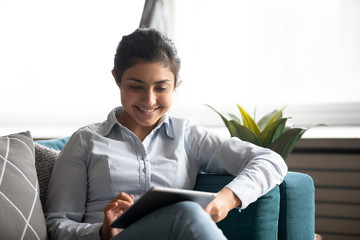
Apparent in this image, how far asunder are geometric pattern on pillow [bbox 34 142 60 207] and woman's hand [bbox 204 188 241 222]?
0.53 meters

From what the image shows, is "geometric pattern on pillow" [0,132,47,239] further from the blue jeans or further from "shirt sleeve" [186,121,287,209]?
"shirt sleeve" [186,121,287,209]

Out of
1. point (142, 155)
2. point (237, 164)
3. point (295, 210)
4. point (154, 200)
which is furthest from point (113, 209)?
point (295, 210)

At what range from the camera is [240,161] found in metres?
1.45

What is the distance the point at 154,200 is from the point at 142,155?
465 millimetres

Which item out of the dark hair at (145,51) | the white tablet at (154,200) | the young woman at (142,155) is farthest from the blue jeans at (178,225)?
the dark hair at (145,51)

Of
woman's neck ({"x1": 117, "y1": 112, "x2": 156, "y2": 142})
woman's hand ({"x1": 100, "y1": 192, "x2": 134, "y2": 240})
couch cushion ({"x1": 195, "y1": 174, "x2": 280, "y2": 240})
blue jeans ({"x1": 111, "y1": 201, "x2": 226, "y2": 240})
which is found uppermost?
woman's neck ({"x1": 117, "y1": 112, "x2": 156, "y2": 142})

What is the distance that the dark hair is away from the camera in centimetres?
144

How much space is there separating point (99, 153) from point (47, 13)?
1.80m

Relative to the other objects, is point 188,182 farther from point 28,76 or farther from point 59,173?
point 28,76

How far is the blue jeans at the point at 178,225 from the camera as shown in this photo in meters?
0.99

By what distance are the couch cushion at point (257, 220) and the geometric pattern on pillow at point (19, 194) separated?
0.50 meters

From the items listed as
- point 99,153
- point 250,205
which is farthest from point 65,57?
point 250,205

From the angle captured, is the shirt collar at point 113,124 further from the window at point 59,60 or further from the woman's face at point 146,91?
the window at point 59,60

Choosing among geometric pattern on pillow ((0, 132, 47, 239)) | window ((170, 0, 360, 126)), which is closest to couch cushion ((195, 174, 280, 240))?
geometric pattern on pillow ((0, 132, 47, 239))
